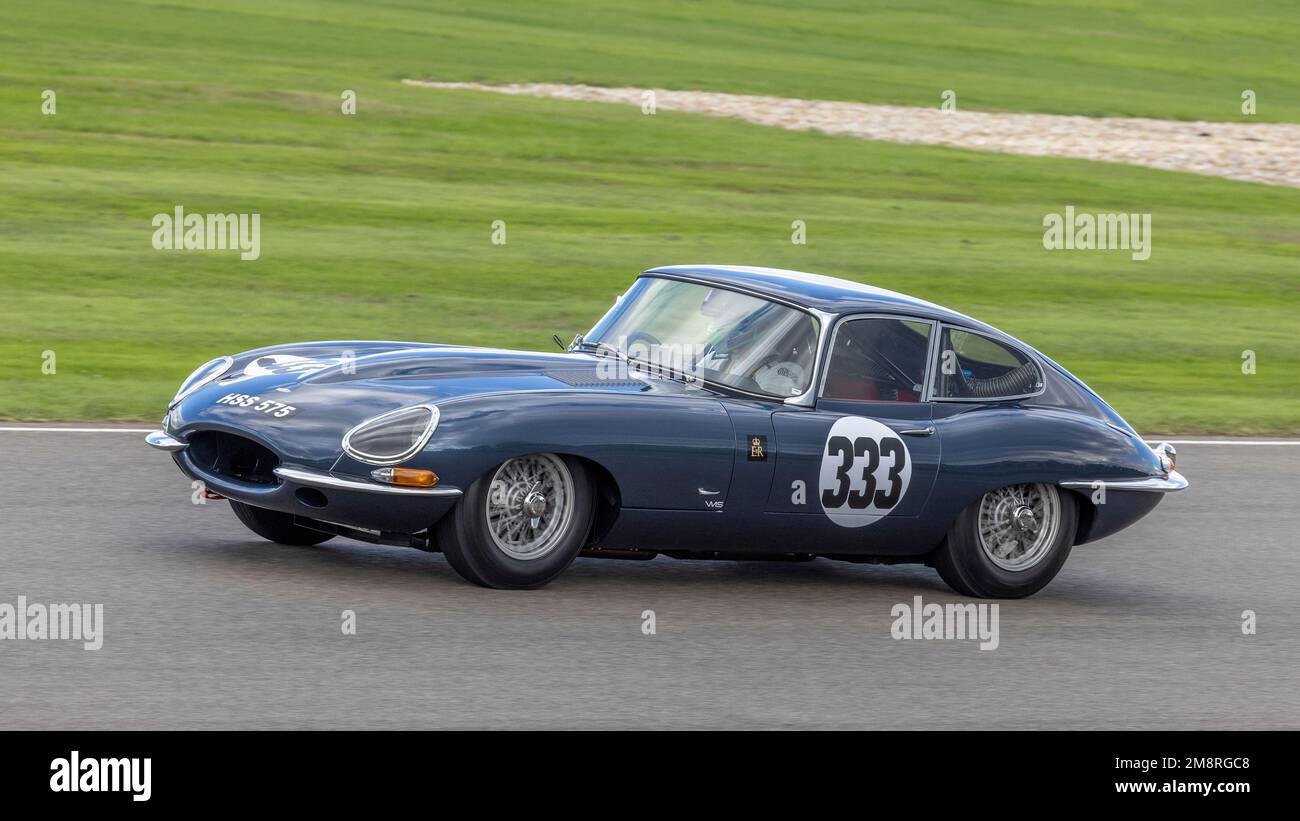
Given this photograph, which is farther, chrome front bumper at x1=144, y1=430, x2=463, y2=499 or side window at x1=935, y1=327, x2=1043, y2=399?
side window at x1=935, y1=327, x2=1043, y2=399

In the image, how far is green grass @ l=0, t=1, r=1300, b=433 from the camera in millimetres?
14688

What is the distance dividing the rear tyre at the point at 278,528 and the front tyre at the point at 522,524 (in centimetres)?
98

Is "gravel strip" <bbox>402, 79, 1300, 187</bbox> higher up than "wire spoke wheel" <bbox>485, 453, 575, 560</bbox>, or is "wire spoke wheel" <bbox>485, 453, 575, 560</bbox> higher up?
"gravel strip" <bbox>402, 79, 1300, 187</bbox>

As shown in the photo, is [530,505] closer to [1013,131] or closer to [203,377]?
[203,377]

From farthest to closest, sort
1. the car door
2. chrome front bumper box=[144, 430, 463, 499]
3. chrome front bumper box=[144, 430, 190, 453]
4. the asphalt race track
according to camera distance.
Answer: the car door < chrome front bumper box=[144, 430, 190, 453] < chrome front bumper box=[144, 430, 463, 499] < the asphalt race track

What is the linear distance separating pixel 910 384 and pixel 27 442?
4.98m

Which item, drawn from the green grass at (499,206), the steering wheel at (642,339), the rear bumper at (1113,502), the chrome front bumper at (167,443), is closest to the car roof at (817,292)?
the steering wheel at (642,339)

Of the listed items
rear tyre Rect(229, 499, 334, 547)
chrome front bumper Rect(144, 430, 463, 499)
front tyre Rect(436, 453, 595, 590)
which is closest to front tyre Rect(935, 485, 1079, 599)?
front tyre Rect(436, 453, 595, 590)

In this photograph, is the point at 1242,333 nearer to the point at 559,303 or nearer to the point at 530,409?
the point at 559,303

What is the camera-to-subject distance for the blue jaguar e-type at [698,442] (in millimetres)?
6793

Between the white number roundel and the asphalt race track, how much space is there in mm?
392

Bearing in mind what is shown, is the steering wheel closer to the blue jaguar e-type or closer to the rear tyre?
the blue jaguar e-type

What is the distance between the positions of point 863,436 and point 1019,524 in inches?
35.3

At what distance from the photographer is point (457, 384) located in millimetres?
7117
